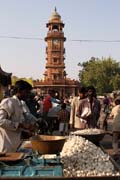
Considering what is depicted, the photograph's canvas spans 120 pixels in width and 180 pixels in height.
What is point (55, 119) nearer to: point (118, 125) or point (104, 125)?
point (104, 125)

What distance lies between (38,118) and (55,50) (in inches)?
2662

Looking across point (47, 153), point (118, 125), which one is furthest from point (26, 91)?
point (118, 125)

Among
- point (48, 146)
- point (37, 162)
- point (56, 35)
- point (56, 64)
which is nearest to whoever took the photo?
point (37, 162)

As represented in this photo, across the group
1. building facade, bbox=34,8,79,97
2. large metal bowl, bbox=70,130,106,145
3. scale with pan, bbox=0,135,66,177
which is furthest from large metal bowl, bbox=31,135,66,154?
building facade, bbox=34,8,79,97

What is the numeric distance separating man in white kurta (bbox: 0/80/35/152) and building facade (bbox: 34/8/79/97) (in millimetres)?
67134

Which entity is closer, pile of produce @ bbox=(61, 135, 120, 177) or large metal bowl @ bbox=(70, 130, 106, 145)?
pile of produce @ bbox=(61, 135, 120, 177)

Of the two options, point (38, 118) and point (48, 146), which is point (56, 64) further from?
point (48, 146)

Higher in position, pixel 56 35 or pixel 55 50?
pixel 56 35

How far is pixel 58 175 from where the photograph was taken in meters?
3.92

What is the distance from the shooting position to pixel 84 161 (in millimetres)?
4285

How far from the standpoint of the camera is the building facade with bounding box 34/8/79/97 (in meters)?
73.4

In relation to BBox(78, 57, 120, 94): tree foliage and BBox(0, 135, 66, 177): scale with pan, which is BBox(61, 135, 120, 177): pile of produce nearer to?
BBox(0, 135, 66, 177): scale with pan

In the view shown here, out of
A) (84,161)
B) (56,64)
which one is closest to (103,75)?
(56,64)

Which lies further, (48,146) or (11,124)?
(11,124)
